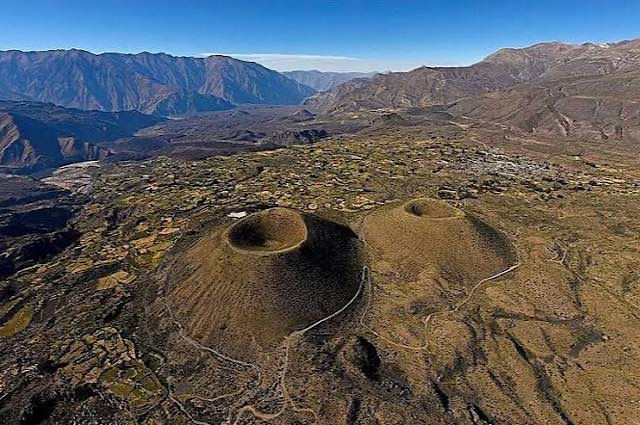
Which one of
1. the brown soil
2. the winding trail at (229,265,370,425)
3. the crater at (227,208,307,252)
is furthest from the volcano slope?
the crater at (227,208,307,252)

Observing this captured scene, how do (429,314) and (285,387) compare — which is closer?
(285,387)

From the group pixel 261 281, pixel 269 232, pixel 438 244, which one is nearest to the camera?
pixel 261 281

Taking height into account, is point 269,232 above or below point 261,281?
above

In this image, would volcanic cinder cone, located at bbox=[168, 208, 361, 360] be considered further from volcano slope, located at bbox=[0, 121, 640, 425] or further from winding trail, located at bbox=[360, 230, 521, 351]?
winding trail, located at bbox=[360, 230, 521, 351]

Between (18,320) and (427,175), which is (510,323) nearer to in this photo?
(18,320)

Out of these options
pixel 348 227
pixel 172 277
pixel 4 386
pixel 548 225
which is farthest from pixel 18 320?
pixel 548 225

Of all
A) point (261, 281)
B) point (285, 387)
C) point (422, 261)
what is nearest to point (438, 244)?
Result: point (422, 261)

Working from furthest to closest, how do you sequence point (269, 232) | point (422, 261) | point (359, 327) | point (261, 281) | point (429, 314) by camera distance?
point (269, 232), point (422, 261), point (261, 281), point (429, 314), point (359, 327)

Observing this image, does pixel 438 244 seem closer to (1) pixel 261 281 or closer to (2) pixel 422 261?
(2) pixel 422 261
